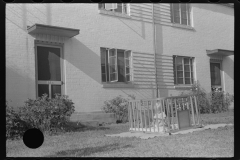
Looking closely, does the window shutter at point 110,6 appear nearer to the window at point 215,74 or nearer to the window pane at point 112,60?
the window pane at point 112,60

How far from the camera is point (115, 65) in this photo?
12.3m

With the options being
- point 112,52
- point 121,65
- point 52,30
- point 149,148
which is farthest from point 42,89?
point 149,148

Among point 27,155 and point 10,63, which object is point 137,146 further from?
point 10,63

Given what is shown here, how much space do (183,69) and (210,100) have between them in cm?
193

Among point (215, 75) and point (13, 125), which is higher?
point (215, 75)

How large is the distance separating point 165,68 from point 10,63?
6853mm

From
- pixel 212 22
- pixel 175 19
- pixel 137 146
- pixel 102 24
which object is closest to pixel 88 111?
pixel 102 24

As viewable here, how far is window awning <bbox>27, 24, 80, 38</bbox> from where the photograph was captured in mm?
9709

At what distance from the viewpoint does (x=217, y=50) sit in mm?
13797

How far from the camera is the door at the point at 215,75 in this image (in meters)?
14.3

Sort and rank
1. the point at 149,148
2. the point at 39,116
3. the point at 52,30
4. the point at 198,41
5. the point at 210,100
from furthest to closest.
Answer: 1. the point at 198,41
2. the point at 210,100
3. the point at 52,30
4. the point at 39,116
5. the point at 149,148

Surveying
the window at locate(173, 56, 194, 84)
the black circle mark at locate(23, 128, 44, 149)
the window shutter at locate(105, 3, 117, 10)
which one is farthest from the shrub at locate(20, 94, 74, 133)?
the window at locate(173, 56, 194, 84)

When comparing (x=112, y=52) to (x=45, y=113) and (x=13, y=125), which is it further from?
(x=13, y=125)

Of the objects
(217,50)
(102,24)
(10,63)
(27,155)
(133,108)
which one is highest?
(102,24)
